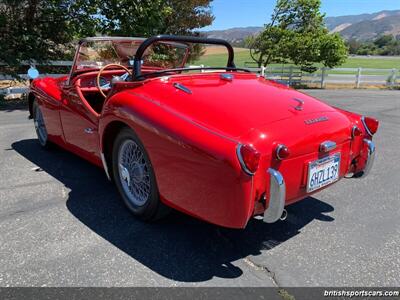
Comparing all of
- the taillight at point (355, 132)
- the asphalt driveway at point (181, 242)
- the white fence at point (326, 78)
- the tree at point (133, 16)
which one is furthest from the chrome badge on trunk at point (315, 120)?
the white fence at point (326, 78)

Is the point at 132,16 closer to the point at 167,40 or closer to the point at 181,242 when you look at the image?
the point at 167,40

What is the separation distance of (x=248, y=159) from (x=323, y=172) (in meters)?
0.81

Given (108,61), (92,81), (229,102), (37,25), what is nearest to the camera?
(229,102)

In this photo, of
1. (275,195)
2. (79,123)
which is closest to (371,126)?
(275,195)

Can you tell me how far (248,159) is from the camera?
219 cm

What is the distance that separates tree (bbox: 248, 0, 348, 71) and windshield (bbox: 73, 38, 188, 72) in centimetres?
1548

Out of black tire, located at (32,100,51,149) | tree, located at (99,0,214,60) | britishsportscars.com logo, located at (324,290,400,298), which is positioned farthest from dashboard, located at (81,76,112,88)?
tree, located at (99,0,214,60)

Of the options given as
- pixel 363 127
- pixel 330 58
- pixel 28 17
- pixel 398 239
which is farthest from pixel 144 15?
pixel 330 58

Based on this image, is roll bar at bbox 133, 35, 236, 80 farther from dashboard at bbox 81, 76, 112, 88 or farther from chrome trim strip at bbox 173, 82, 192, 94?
dashboard at bbox 81, 76, 112, 88

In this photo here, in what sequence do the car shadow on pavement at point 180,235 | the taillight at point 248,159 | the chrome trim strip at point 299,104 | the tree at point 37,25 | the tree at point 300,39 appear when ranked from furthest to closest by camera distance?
the tree at point 300,39, the tree at point 37,25, the chrome trim strip at point 299,104, the car shadow on pavement at point 180,235, the taillight at point 248,159

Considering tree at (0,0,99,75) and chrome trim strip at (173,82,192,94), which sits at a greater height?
tree at (0,0,99,75)

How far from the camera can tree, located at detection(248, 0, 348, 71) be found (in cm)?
1858

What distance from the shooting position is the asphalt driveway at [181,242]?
237 centimetres

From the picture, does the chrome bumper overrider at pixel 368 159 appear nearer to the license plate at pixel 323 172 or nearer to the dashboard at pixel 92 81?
the license plate at pixel 323 172
